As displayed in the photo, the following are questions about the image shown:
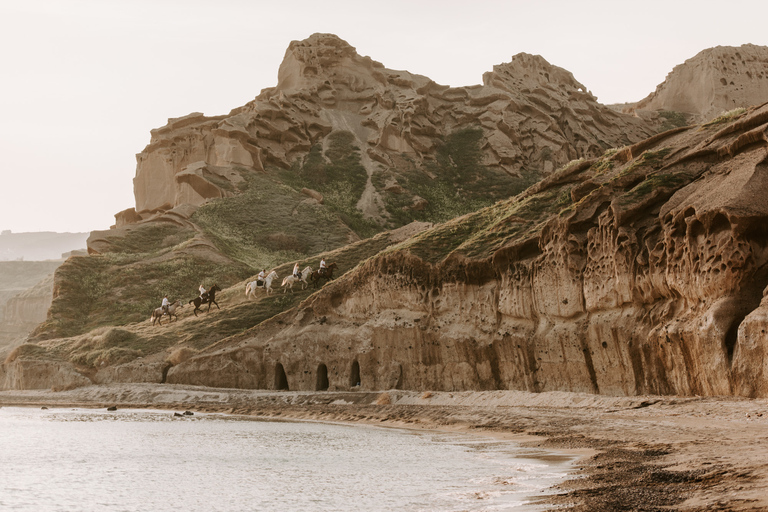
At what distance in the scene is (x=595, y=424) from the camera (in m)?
17.1

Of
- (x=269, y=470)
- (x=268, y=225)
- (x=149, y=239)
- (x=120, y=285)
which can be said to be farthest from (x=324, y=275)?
(x=268, y=225)

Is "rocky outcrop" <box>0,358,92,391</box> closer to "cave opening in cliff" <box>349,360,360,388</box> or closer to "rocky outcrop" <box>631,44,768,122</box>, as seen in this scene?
"cave opening in cliff" <box>349,360,360,388</box>

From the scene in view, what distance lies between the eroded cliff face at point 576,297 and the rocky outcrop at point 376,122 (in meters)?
45.3

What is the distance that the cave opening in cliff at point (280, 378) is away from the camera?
33.4 meters

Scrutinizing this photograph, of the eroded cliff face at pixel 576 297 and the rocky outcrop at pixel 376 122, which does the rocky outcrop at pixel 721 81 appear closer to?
the rocky outcrop at pixel 376 122

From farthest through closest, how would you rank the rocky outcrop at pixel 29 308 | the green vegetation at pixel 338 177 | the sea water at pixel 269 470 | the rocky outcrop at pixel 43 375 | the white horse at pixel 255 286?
the rocky outcrop at pixel 29 308 < the green vegetation at pixel 338 177 < the white horse at pixel 255 286 < the rocky outcrop at pixel 43 375 < the sea water at pixel 269 470

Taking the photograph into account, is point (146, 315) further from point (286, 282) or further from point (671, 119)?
point (671, 119)

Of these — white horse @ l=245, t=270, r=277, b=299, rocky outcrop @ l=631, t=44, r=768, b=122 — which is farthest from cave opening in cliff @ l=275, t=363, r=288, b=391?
rocky outcrop @ l=631, t=44, r=768, b=122

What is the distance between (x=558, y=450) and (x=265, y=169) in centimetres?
6828

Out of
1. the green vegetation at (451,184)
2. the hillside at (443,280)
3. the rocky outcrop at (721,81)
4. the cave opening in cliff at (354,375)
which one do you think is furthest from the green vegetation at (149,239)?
the rocky outcrop at (721,81)

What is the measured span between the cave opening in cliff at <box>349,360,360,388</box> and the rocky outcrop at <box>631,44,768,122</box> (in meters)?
65.0

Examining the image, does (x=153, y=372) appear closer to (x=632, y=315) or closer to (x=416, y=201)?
(x=632, y=315)

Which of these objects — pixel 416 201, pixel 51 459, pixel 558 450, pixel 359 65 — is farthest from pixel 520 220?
pixel 359 65

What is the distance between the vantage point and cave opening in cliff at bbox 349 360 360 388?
3117 cm
